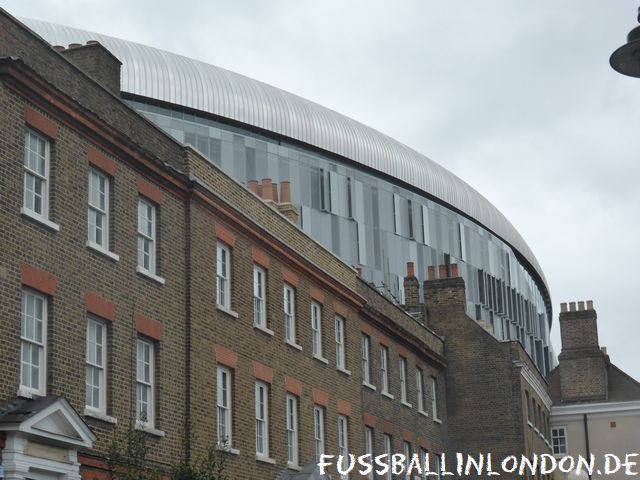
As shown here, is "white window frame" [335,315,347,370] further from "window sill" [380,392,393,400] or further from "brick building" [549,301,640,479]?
"brick building" [549,301,640,479]

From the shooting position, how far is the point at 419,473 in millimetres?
44875

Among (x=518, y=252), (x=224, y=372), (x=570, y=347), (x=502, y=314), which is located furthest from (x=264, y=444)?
(x=518, y=252)

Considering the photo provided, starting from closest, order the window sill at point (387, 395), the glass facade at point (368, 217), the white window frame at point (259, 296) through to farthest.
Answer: the white window frame at point (259, 296)
the window sill at point (387, 395)
the glass facade at point (368, 217)

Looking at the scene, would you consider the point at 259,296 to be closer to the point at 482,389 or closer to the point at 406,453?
the point at 406,453

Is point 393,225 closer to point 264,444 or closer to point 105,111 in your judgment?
point 264,444

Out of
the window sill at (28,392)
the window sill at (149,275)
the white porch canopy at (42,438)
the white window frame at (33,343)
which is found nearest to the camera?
the white porch canopy at (42,438)

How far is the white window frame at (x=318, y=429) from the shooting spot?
35.1m

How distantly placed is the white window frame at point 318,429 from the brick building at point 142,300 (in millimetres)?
83

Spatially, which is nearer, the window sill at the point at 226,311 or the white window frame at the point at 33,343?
the white window frame at the point at 33,343

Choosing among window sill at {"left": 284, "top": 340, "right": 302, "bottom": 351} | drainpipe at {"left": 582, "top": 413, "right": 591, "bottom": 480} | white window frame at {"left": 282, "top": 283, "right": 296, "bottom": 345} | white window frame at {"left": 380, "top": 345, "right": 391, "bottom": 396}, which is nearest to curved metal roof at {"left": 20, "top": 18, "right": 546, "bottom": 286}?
drainpipe at {"left": 582, "top": 413, "right": 591, "bottom": 480}

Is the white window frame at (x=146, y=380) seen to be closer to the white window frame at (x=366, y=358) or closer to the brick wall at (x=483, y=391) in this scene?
the white window frame at (x=366, y=358)

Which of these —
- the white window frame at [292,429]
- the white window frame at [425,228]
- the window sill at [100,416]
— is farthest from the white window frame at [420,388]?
the white window frame at [425,228]

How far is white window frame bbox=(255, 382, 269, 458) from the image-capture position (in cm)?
3147

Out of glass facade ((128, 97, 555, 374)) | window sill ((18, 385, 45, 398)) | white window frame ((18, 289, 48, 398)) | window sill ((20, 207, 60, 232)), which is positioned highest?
glass facade ((128, 97, 555, 374))
